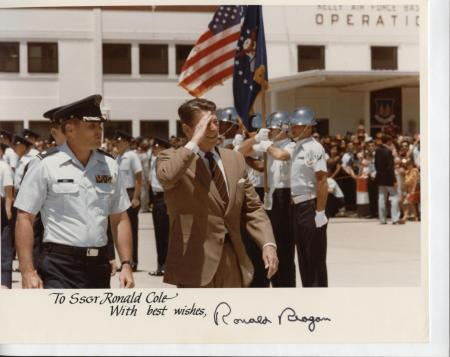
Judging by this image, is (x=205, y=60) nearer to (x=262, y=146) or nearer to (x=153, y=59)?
(x=262, y=146)

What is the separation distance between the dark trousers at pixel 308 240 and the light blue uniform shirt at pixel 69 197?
2.89 metres

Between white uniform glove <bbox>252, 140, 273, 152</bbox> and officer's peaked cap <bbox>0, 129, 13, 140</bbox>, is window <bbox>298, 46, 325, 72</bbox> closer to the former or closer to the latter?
officer's peaked cap <bbox>0, 129, 13, 140</bbox>

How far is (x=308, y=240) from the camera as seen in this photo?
931 centimetres

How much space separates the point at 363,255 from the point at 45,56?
539cm

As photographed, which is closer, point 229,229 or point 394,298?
point 229,229

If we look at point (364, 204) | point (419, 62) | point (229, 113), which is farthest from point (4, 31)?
point (364, 204)

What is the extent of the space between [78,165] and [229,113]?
12.1 feet

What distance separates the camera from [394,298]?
791 centimetres

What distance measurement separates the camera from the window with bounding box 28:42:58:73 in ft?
41.4

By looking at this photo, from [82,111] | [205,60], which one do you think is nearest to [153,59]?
[205,60]

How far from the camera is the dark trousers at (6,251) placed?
27.7 ft

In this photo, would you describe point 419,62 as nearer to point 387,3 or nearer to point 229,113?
point 387,3

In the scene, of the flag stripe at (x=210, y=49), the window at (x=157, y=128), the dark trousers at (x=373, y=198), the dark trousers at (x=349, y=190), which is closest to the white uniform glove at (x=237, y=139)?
the flag stripe at (x=210, y=49)

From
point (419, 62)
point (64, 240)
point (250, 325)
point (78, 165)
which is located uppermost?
point (419, 62)
